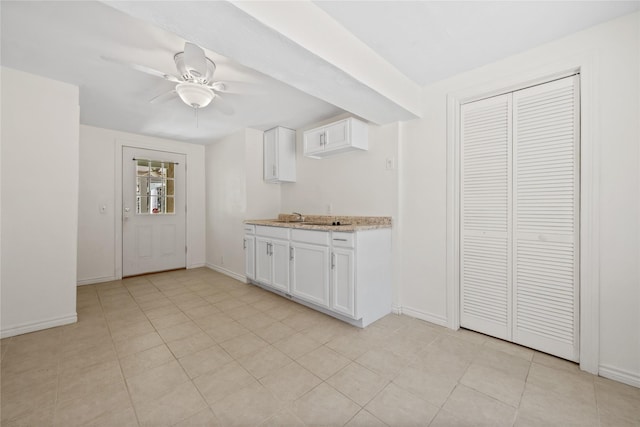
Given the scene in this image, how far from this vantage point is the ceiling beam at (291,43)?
1.25m

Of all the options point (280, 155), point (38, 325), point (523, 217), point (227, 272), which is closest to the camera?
point (523, 217)

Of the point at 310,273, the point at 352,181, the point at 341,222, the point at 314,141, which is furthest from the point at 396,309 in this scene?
the point at 314,141

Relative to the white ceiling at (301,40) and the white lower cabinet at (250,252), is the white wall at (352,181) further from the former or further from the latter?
the white lower cabinet at (250,252)

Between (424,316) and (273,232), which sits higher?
(273,232)

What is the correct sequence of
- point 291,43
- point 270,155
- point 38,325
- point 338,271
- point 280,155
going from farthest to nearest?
1. point 270,155
2. point 280,155
3. point 338,271
4. point 38,325
5. point 291,43

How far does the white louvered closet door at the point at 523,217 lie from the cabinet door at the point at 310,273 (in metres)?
1.29

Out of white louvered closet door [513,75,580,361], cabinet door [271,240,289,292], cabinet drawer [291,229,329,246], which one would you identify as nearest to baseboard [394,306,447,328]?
white louvered closet door [513,75,580,361]

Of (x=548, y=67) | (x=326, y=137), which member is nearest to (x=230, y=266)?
(x=326, y=137)

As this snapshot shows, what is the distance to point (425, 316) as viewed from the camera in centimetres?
261

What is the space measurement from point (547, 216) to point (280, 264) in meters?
2.60

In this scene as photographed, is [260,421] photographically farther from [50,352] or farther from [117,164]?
[117,164]

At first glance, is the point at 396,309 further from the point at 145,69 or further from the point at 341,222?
the point at 145,69

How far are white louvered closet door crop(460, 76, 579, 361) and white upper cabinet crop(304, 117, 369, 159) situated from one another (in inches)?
39.8

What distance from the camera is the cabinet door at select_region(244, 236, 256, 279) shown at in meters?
3.64
